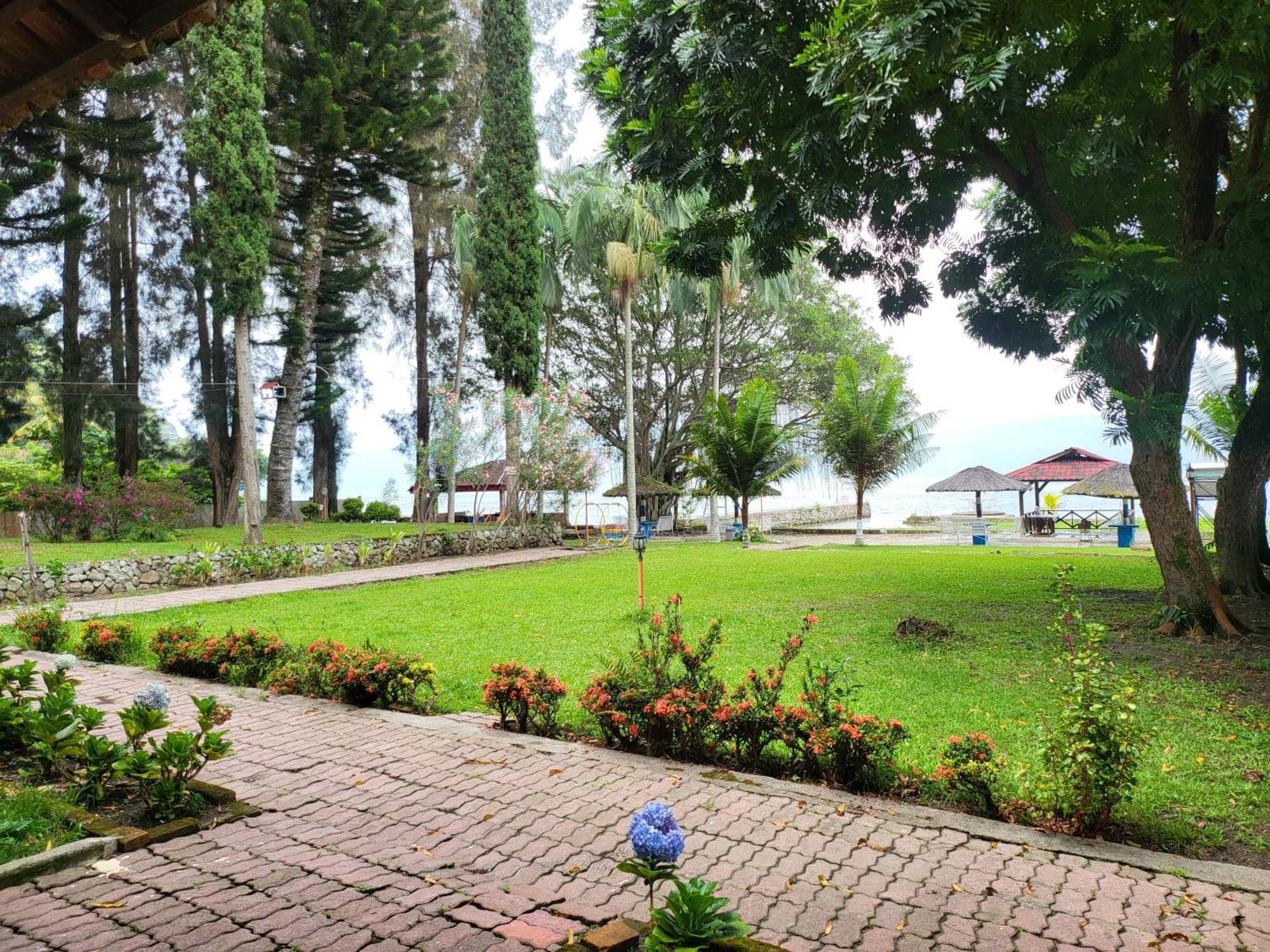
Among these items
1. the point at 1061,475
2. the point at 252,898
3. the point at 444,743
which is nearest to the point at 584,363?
the point at 1061,475

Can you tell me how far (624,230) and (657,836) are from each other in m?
21.6

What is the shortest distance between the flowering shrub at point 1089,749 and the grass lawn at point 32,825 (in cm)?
378

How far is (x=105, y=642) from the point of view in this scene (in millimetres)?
6738

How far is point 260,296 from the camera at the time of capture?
14977 millimetres

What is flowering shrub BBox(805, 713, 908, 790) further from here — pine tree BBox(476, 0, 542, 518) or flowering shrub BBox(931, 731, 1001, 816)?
pine tree BBox(476, 0, 542, 518)

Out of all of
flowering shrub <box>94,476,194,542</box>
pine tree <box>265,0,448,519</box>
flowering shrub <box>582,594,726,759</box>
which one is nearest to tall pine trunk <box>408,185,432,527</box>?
pine tree <box>265,0,448,519</box>

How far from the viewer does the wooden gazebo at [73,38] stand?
233 cm

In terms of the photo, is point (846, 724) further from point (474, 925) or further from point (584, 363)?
point (584, 363)

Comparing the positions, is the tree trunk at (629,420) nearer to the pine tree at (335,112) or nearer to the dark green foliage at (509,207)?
Result: the dark green foliage at (509,207)

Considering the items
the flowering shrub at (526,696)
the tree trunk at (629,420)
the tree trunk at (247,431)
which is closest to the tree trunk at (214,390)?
the tree trunk at (247,431)

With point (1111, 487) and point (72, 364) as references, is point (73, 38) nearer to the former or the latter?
point (72, 364)

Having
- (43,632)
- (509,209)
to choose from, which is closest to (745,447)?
(509,209)

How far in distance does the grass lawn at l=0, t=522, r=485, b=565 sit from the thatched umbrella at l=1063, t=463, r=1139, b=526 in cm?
1953

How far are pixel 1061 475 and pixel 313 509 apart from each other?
24614 mm
